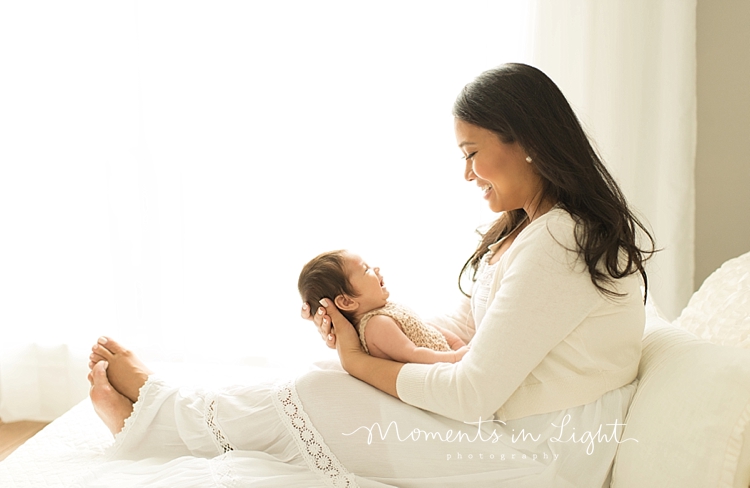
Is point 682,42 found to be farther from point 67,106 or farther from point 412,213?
point 67,106

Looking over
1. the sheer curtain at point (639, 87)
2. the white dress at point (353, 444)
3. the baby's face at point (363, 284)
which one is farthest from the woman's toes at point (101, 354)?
the sheer curtain at point (639, 87)

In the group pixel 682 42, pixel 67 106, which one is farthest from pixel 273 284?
pixel 682 42

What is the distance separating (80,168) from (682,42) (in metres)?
2.47

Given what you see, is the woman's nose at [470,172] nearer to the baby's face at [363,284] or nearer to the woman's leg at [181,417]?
the baby's face at [363,284]

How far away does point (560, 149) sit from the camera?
1.34 m

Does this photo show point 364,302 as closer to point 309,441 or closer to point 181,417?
point 309,441

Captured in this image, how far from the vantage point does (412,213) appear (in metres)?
2.65

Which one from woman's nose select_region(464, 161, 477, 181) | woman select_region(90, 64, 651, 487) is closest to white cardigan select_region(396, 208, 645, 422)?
woman select_region(90, 64, 651, 487)

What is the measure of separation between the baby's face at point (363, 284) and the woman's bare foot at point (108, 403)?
0.61 m

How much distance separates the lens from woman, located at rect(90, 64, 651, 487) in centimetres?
128

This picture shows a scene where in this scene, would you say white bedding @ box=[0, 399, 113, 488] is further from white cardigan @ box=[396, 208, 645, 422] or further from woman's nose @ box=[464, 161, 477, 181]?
woman's nose @ box=[464, 161, 477, 181]

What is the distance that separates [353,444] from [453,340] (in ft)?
1.60

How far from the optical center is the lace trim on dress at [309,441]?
1338 millimetres

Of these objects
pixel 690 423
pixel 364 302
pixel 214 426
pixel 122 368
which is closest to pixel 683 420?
pixel 690 423
